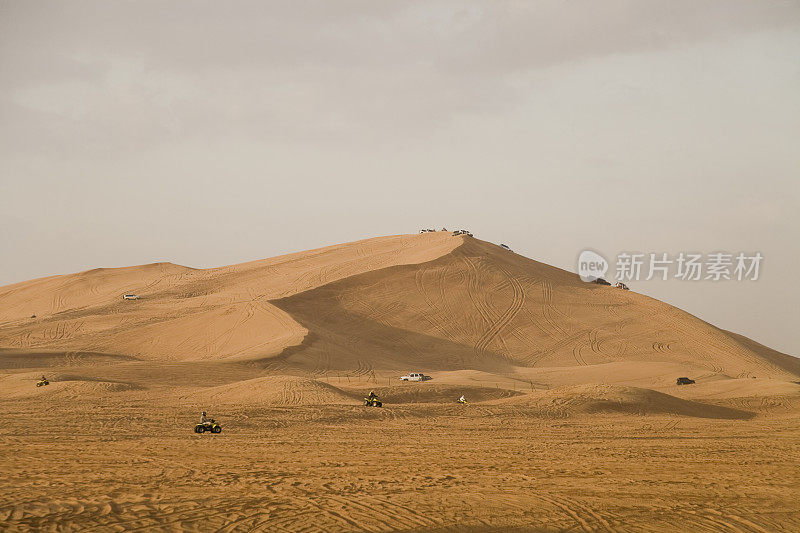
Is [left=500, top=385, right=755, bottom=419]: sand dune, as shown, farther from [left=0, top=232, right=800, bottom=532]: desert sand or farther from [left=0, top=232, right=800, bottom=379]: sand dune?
[left=0, top=232, right=800, bottom=379]: sand dune

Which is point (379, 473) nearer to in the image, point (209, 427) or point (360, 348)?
point (209, 427)

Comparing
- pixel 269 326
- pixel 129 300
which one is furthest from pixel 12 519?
pixel 129 300

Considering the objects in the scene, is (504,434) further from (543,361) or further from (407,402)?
(543,361)

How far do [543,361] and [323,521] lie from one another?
4306cm

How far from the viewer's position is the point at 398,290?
206ft

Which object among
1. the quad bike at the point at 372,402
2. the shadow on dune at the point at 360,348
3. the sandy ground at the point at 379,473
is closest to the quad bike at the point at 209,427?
the sandy ground at the point at 379,473

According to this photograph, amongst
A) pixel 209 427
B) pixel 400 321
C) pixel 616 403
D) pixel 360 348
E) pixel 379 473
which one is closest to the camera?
pixel 379 473

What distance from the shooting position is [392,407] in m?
30.0

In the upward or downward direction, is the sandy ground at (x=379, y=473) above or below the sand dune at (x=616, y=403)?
below

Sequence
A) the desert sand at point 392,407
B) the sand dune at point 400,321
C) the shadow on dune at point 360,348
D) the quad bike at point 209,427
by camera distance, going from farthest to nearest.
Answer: the sand dune at point 400,321 → the shadow on dune at point 360,348 → the quad bike at point 209,427 → the desert sand at point 392,407

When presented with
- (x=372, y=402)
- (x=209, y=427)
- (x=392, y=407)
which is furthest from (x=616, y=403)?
(x=209, y=427)

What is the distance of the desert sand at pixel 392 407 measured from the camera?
13.7 m

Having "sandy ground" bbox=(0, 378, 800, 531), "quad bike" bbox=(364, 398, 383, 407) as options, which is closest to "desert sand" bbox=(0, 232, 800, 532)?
"sandy ground" bbox=(0, 378, 800, 531)

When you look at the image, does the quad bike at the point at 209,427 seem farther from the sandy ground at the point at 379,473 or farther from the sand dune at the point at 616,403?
the sand dune at the point at 616,403
